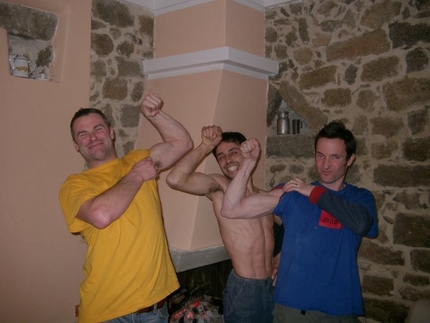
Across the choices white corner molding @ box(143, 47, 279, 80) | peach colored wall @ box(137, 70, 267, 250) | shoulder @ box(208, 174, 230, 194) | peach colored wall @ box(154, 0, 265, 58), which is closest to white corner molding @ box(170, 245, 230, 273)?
peach colored wall @ box(137, 70, 267, 250)

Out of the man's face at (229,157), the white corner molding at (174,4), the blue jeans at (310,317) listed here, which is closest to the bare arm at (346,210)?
the blue jeans at (310,317)

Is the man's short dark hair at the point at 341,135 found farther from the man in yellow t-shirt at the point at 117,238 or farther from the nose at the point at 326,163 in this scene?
the man in yellow t-shirt at the point at 117,238

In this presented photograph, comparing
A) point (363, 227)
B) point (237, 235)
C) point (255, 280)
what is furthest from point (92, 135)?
point (363, 227)

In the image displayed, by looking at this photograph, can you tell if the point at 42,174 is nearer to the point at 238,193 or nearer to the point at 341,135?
the point at 238,193

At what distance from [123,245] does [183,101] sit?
5.37 ft

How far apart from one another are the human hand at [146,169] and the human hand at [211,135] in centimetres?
45

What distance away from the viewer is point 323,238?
201cm

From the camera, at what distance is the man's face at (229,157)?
2.45m

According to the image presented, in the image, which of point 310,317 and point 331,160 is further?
point 331,160

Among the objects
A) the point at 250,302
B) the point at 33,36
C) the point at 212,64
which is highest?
the point at 33,36

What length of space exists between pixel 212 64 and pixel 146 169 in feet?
4.61

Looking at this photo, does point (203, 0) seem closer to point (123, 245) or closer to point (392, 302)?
point (123, 245)

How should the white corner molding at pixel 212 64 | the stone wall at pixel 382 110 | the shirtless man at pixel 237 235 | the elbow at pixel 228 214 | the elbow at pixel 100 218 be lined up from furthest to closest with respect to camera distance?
the white corner molding at pixel 212 64, the stone wall at pixel 382 110, the shirtless man at pixel 237 235, the elbow at pixel 228 214, the elbow at pixel 100 218

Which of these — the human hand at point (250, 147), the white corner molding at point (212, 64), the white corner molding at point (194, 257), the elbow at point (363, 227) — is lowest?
the white corner molding at point (194, 257)
